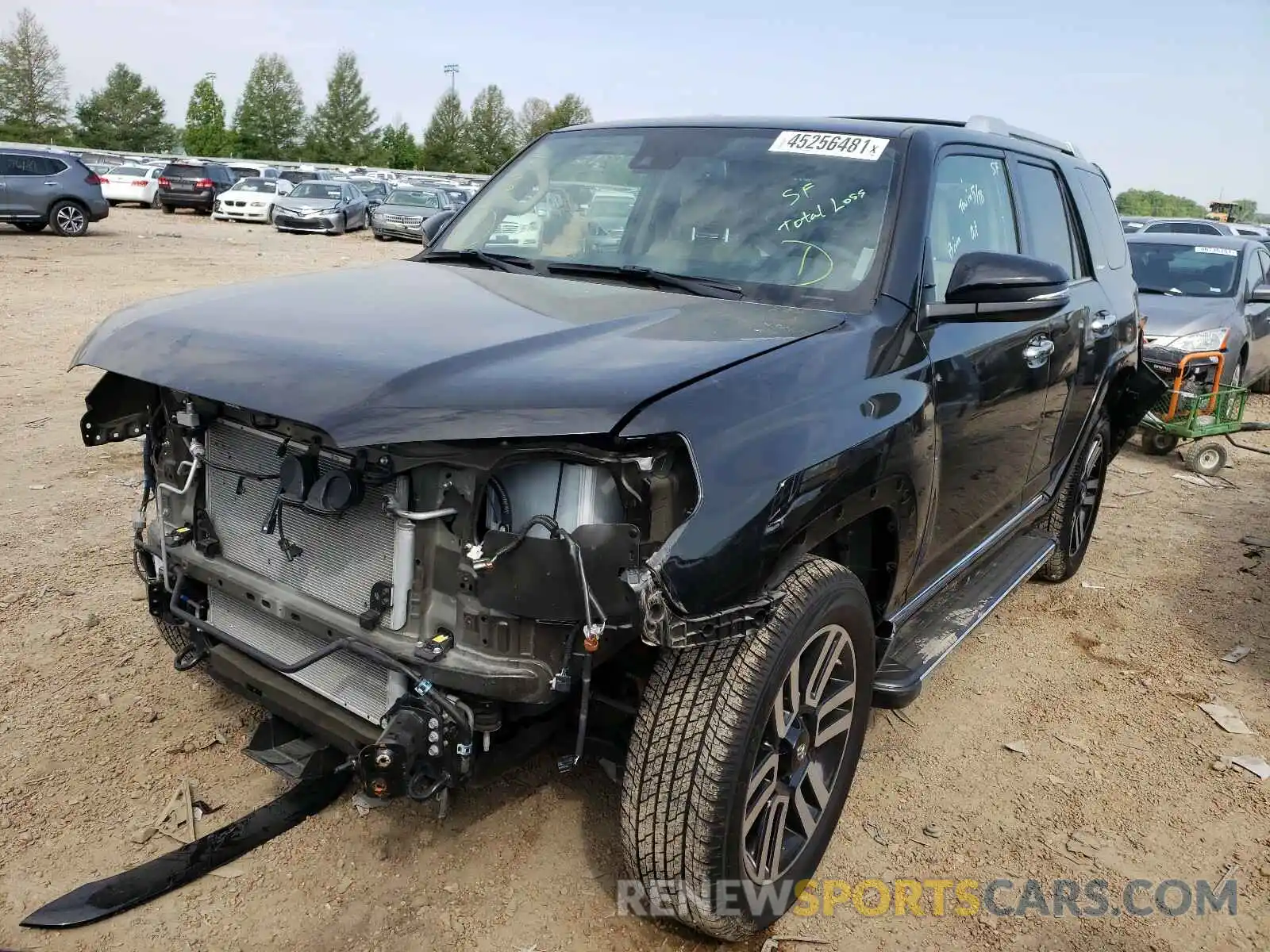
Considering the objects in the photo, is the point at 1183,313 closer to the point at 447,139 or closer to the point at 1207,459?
the point at 1207,459

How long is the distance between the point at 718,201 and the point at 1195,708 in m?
2.82

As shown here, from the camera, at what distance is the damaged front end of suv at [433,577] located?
2127mm

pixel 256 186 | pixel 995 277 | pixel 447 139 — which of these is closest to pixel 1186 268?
pixel 995 277

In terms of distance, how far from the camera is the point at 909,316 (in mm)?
2965

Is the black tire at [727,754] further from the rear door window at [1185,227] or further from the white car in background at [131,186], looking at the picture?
the white car in background at [131,186]

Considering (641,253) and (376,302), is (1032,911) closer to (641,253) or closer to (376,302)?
(641,253)

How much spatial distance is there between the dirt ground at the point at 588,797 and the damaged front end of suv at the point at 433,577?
20.0 inches

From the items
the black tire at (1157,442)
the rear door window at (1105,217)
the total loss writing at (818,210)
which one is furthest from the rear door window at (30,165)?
the total loss writing at (818,210)

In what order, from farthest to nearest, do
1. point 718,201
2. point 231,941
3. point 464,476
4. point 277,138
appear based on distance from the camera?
point 277,138 < point 718,201 < point 231,941 < point 464,476

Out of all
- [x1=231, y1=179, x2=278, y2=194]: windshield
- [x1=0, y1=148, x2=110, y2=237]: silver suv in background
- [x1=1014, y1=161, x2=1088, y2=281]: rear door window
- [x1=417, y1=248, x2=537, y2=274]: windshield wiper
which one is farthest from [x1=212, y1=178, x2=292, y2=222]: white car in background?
[x1=1014, y1=161, x2=1088, y2=281]: rear door window

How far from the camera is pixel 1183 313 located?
9234 mm

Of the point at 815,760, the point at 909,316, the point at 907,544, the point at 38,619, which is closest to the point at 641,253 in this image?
the point at 909,316

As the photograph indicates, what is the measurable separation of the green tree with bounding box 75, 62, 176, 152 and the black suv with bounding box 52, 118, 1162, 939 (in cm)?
8382

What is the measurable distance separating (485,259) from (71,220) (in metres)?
21.3
